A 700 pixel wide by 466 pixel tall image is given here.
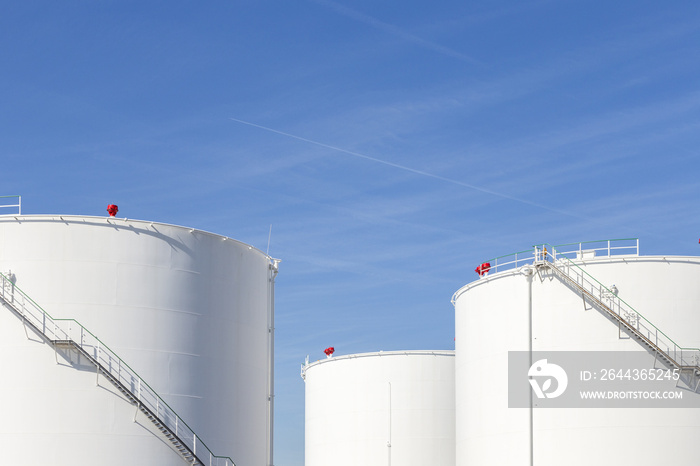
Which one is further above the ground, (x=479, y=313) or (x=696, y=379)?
(x=479, y=313)

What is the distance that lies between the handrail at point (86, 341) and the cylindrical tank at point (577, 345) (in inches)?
499

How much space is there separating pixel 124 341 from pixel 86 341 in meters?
1.25

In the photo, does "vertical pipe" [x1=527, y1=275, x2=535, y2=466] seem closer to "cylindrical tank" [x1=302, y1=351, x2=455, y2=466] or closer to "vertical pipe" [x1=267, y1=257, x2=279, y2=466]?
"vertical pipe" [x1=267, y1=257, x2=279, y2=466]

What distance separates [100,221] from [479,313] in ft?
51.3

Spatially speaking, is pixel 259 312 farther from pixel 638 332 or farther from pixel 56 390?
pixel 638 332

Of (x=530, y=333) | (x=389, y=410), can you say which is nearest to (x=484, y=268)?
(x=530, y=333)

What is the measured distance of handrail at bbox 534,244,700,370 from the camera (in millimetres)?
36844

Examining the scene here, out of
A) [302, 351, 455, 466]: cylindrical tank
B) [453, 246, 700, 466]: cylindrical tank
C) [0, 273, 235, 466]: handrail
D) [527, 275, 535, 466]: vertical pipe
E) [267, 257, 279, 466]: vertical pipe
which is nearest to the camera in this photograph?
[0, 273, 235, 466]: handrail

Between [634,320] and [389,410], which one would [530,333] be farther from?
[389,410]

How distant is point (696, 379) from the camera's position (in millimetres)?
36688

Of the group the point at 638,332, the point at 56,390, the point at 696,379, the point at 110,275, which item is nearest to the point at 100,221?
the point at 110,275

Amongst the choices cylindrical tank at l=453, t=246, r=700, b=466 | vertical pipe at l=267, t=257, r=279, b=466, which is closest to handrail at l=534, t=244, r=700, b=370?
cylindrical tank at l=453, t=246, r=700, b=466

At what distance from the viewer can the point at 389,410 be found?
53.0 metres

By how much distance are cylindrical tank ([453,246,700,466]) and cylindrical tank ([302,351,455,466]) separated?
33.0 feet
